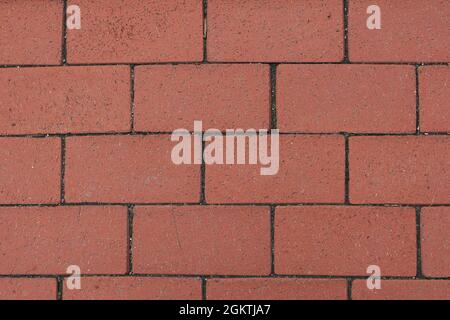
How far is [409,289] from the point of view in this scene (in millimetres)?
1043

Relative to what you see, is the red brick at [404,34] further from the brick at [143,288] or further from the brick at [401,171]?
the brick at [143,288]

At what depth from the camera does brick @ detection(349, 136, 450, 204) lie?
3.41ft

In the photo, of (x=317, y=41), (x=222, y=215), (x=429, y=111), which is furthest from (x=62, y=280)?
(x=429, y=111)

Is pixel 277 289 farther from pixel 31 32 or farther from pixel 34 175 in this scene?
pixel 31 32

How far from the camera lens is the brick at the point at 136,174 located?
41.8 inches

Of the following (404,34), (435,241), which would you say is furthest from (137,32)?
(435,241)

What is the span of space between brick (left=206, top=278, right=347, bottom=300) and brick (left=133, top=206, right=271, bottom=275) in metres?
0.02

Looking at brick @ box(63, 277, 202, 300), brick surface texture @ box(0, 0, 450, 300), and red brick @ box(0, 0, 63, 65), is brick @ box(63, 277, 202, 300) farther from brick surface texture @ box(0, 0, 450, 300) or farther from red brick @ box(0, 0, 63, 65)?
red brick @ box(0, 0, 63, 65)

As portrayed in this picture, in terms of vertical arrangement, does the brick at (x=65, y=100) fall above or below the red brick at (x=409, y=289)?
above

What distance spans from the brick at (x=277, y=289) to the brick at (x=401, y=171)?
0.21 m

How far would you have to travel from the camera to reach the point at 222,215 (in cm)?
106

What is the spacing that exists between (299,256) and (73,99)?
0.64 m

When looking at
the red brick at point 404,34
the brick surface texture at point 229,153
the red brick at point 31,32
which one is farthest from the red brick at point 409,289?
the red brick at point 31,32
